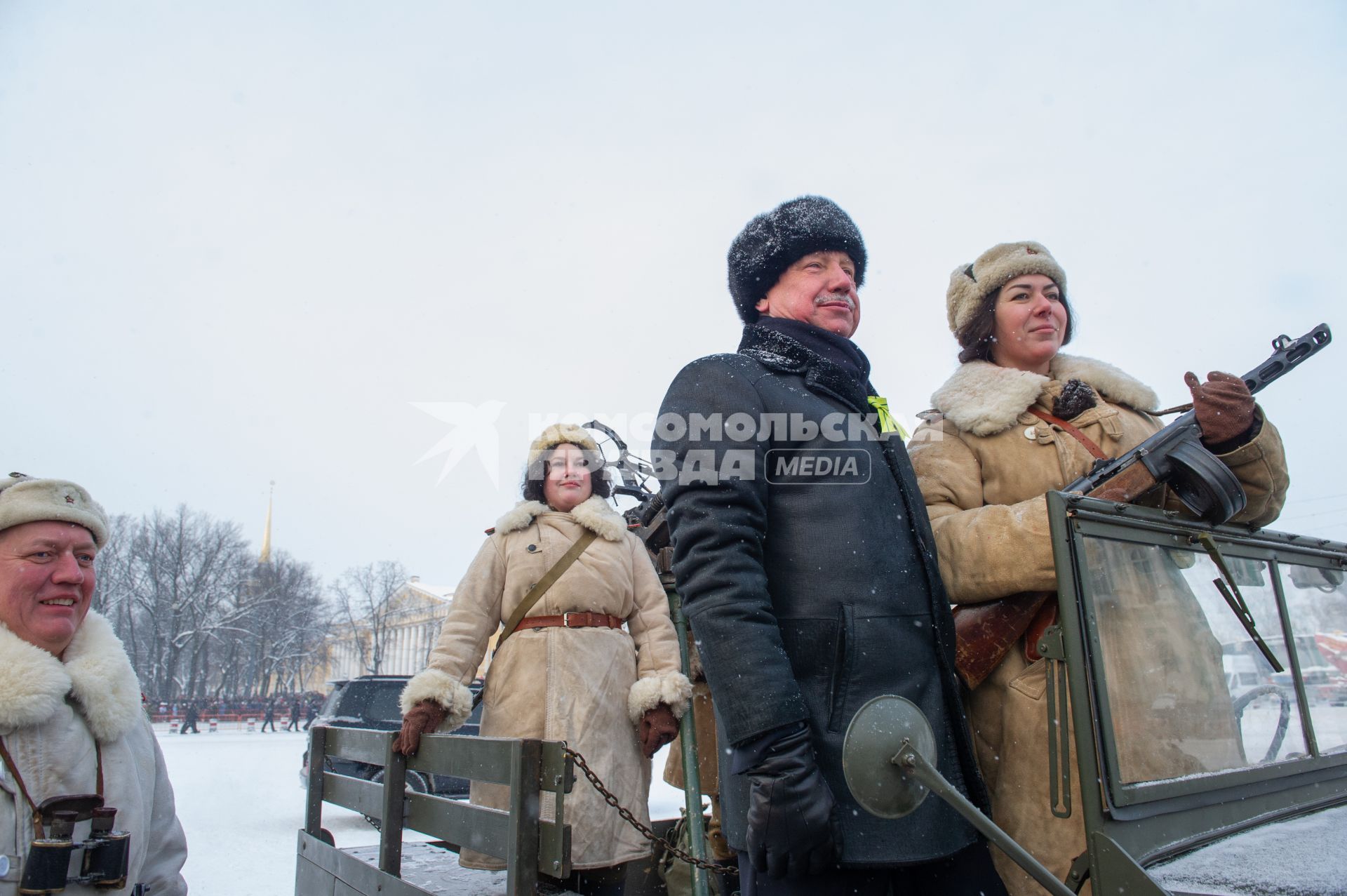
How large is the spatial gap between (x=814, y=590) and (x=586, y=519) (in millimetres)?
2091

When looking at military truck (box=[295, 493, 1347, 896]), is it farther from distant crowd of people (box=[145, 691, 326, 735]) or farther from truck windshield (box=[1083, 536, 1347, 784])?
distant crowd of people (box=[145, 691, 326, 735])

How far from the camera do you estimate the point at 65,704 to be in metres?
2.50

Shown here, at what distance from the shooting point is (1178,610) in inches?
75.0

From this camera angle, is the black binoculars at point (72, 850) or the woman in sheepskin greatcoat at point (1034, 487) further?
the black binoculars at point (72, 850)

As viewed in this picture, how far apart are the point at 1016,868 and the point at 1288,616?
882 mm

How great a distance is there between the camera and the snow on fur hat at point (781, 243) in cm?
263

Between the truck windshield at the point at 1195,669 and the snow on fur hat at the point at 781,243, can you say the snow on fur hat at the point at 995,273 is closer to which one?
the snow on fur hat at the point at 781,243

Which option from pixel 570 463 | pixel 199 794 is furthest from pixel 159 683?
pixel 570 463

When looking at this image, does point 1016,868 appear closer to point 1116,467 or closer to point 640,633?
point 1116,467

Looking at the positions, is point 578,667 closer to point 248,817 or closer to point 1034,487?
point 1034,487

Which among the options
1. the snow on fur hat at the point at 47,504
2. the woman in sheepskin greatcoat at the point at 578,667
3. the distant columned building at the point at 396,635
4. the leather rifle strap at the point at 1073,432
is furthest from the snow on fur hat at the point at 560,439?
the distant columned building at the point at 396,635

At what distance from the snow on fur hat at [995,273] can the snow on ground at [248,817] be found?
2220 millimetres

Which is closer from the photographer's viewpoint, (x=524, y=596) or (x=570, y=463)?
(x=524, y=596)

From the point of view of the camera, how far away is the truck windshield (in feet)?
5.79
